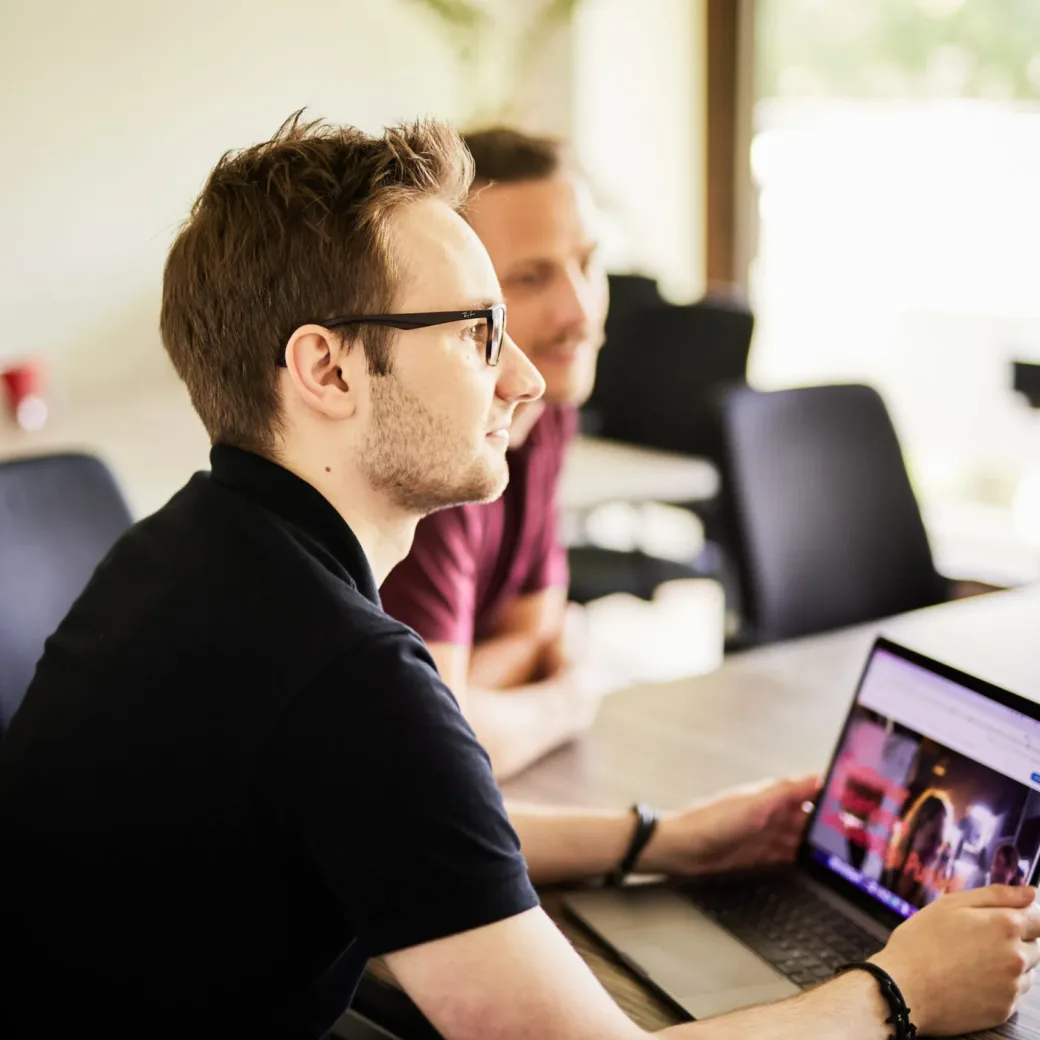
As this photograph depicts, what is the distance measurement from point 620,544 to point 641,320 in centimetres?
68

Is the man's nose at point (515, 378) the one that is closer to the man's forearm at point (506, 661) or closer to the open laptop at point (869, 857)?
the open laptop at point (869, 857)

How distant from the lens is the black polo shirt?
87cm

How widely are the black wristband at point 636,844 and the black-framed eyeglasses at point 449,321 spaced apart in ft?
1.59

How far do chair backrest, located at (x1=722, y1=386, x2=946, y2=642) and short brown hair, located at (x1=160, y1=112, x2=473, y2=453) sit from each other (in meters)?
1.26

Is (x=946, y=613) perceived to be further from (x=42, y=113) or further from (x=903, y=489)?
(x=42, y=113)

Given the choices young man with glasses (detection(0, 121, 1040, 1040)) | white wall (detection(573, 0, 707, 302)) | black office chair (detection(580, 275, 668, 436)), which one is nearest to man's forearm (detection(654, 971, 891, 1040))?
young man with glasses (detection(0, 121, 1040, 1040))

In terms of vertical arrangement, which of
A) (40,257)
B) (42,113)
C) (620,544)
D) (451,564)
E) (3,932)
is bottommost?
(620,544)

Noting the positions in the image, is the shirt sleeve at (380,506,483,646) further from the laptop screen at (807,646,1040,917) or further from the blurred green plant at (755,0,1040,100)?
the blurred green plant at (755,0,1040,100)

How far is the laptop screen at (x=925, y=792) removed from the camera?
108 cm

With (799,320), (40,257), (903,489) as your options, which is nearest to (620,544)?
(903,489)

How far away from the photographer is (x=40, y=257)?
11.4ft

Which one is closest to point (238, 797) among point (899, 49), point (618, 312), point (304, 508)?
point (304, 508)

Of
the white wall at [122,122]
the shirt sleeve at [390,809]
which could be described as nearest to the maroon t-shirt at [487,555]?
the shirt sleeve at [390,809]

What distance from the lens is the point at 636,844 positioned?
1.28 meters
